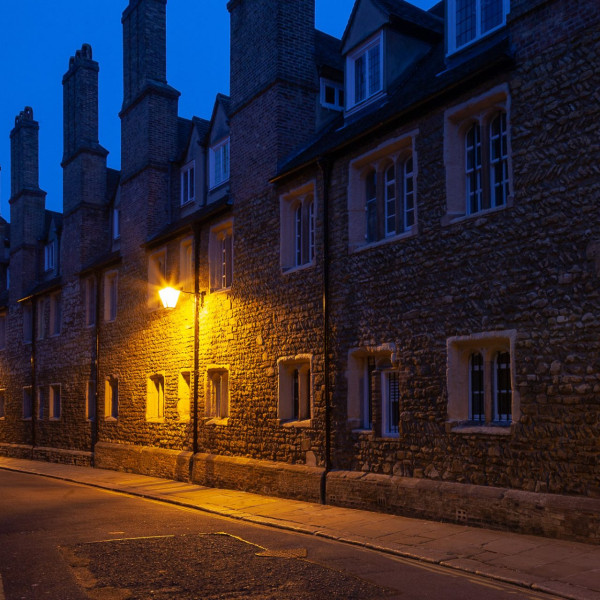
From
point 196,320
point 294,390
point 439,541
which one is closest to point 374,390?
point 294,390

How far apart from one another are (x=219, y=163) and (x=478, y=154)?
10.1 metres

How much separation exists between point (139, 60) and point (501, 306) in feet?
55.9

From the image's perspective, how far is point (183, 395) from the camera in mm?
19891

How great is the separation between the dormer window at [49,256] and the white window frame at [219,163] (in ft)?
44.8

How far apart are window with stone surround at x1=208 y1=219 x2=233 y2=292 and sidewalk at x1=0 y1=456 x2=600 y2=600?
17.2 feet

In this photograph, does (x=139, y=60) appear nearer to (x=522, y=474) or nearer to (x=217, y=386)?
(x=217, y=386)

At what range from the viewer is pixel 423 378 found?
40.2ft

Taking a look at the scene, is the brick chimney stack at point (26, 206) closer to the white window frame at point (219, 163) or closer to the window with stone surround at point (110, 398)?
the window with stone surround at point (110, 398)

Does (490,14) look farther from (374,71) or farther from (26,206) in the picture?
(26,206)

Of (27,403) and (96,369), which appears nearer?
(96,369)

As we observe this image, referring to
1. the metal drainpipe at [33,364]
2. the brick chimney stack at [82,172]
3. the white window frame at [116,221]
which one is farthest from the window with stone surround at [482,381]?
the metal drainpipe at [33,364]

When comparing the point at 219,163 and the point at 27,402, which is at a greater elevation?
the point at 219,163

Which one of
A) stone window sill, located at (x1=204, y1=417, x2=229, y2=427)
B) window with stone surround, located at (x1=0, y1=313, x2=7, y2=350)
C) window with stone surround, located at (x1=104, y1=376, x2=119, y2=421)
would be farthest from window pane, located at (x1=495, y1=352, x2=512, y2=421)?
window with stone surround, located at (x1=0, y1=313, x2=7, y2=350)

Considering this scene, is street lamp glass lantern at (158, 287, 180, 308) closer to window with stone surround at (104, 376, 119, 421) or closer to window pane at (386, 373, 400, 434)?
window with stone surround at (104, 376, 119, 421)
